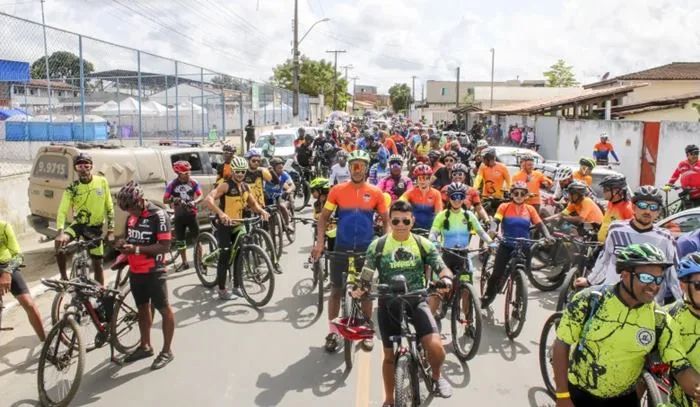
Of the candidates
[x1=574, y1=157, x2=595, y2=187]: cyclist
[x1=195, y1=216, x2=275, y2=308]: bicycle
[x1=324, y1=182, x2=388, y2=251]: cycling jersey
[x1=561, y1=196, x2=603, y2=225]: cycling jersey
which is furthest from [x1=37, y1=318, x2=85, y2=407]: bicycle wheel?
[x1=574, y1=157, x2=595, y2=187]: cyclist

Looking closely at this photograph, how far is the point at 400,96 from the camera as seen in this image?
14025cm

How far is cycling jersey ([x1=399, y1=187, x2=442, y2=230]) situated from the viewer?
779 cm

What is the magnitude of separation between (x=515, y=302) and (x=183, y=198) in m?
5.16

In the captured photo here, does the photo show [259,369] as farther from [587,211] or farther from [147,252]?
[587,211]

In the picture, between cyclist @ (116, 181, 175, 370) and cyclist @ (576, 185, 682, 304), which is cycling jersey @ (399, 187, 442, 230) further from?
cyclist @ (116, 181, 175, 370)

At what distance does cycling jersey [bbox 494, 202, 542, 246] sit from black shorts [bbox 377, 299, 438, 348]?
2.77 m

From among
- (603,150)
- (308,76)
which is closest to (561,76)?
(308,76)

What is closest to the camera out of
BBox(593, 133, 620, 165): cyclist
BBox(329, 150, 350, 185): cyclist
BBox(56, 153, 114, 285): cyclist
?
BBox(56, 153, 114, 285): cyclist

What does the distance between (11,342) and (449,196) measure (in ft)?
16.8

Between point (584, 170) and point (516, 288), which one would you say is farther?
point (584, 170)

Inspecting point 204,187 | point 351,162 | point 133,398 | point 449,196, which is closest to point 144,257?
point 133,398

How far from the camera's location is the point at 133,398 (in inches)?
212

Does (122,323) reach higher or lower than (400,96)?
lower

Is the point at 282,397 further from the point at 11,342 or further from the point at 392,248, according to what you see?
the point at 11,342
